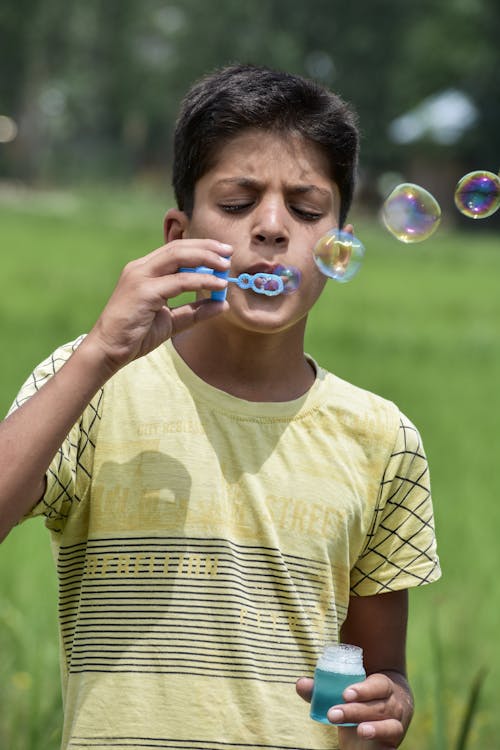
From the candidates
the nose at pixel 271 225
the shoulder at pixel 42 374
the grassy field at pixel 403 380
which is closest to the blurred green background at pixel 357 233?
the grassy field at pixel 403 380

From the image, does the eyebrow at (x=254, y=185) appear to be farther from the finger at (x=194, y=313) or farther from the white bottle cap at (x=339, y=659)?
the white bottle cap at (x=339, y=659)

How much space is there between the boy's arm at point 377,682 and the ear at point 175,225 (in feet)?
2.25

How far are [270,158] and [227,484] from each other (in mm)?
530

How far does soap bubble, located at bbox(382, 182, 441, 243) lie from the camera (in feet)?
8.26

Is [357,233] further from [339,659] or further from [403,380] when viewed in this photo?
[339,659]

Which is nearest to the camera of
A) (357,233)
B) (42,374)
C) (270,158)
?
(42,374)

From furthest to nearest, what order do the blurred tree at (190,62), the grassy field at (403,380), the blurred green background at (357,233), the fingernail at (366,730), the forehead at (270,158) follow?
1. the blurred tree at (190,62)
2. the blurred green background at (357,233)
3. the grassy field at (403,380)
4. the forehead at (270,158)
5. the fingernail at (366,730)

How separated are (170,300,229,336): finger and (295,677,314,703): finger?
0.54m

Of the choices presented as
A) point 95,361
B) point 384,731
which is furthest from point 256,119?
point 384,731

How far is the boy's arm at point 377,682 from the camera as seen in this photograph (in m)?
1.81

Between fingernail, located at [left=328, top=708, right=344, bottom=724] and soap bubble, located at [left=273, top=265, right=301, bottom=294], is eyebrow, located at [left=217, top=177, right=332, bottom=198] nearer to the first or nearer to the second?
soap bubble, located at [left=273, top=265, right=301, bottom=294]

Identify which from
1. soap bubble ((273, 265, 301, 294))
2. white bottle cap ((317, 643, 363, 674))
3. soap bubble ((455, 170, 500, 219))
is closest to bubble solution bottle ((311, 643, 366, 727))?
white bottle cap ((317, 643, 363, 674))

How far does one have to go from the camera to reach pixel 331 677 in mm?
1750

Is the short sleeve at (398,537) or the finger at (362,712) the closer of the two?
the finger at (362,712)
